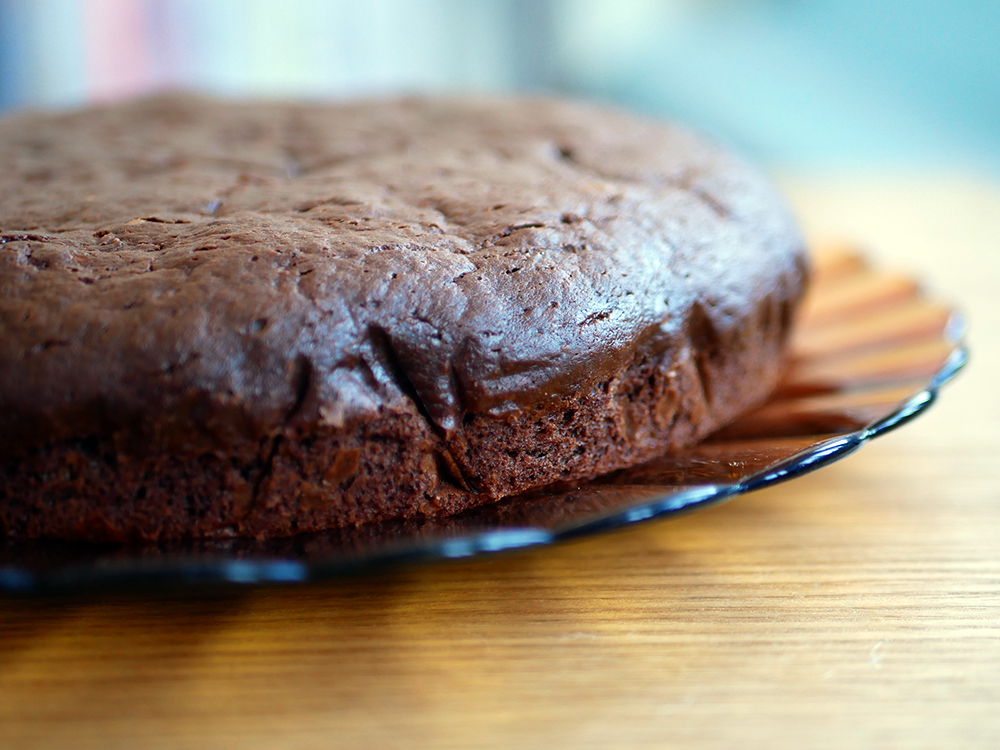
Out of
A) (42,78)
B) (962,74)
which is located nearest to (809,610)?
(962,74)

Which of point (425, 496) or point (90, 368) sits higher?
point (90, 368)

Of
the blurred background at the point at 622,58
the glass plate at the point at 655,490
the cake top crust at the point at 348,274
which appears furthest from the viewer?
the blurred background at the point at 622,58

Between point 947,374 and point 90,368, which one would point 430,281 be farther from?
point 947,374

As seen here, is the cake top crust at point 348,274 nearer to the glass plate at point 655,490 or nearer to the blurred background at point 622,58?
the glass plate at point 655,490

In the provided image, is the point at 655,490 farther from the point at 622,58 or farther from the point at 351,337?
the point at 622,58

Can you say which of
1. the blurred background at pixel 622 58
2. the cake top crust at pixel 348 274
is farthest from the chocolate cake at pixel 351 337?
the blurred background at pixel 622 58

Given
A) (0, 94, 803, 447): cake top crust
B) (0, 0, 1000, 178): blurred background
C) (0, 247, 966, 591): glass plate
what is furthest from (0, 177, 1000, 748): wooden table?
(0, 0, 1000, 178): blurred background

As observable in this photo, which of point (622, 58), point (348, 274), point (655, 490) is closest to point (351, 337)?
point (348, 274)
